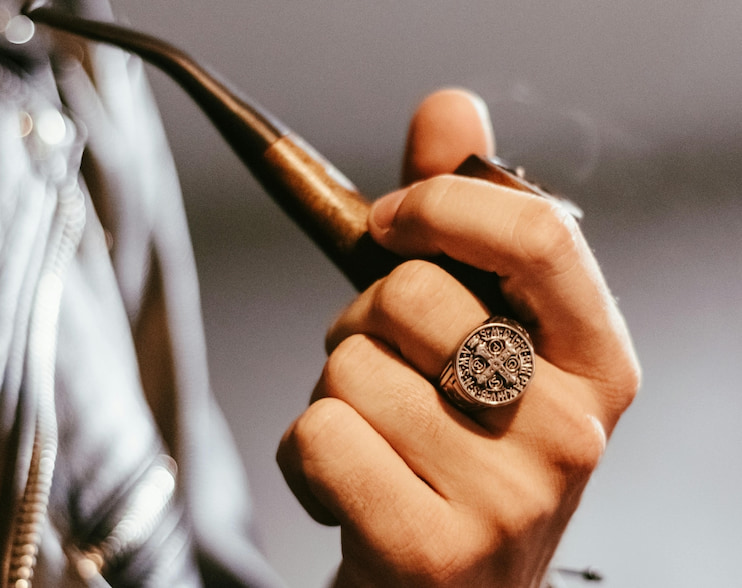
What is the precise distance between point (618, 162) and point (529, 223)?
0.92 meters

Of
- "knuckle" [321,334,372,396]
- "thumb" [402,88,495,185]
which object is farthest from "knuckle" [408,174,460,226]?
"thumb" [402,88,495,185]

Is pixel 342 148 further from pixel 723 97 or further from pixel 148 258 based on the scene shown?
pixel 723 97

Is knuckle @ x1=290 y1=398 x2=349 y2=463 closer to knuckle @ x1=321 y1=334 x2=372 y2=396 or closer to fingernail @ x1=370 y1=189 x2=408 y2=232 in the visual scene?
knuckle @ x1=321 y1=334 x2=372 y2=396

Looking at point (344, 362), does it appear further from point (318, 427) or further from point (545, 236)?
point (545, 236)

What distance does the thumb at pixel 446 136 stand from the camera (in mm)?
611

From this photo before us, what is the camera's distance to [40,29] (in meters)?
0.60

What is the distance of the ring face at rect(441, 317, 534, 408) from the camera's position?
359mm

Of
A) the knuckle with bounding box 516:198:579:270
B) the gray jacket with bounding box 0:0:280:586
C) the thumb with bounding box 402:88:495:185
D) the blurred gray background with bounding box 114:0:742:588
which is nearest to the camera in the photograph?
the knuckle with bounding box 516:198:579:270

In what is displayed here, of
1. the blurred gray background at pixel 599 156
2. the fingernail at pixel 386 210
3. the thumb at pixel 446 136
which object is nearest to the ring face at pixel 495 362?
the fingernail at pixel 386 210

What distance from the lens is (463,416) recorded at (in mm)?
380

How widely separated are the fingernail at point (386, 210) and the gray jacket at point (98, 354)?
1.07 feet

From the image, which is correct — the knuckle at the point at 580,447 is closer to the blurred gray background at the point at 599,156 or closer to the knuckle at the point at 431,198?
the knuckle at the point at 431,198

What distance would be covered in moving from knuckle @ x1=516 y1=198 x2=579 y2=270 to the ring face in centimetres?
5

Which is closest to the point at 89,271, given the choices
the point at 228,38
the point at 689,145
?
the point at 228,38
